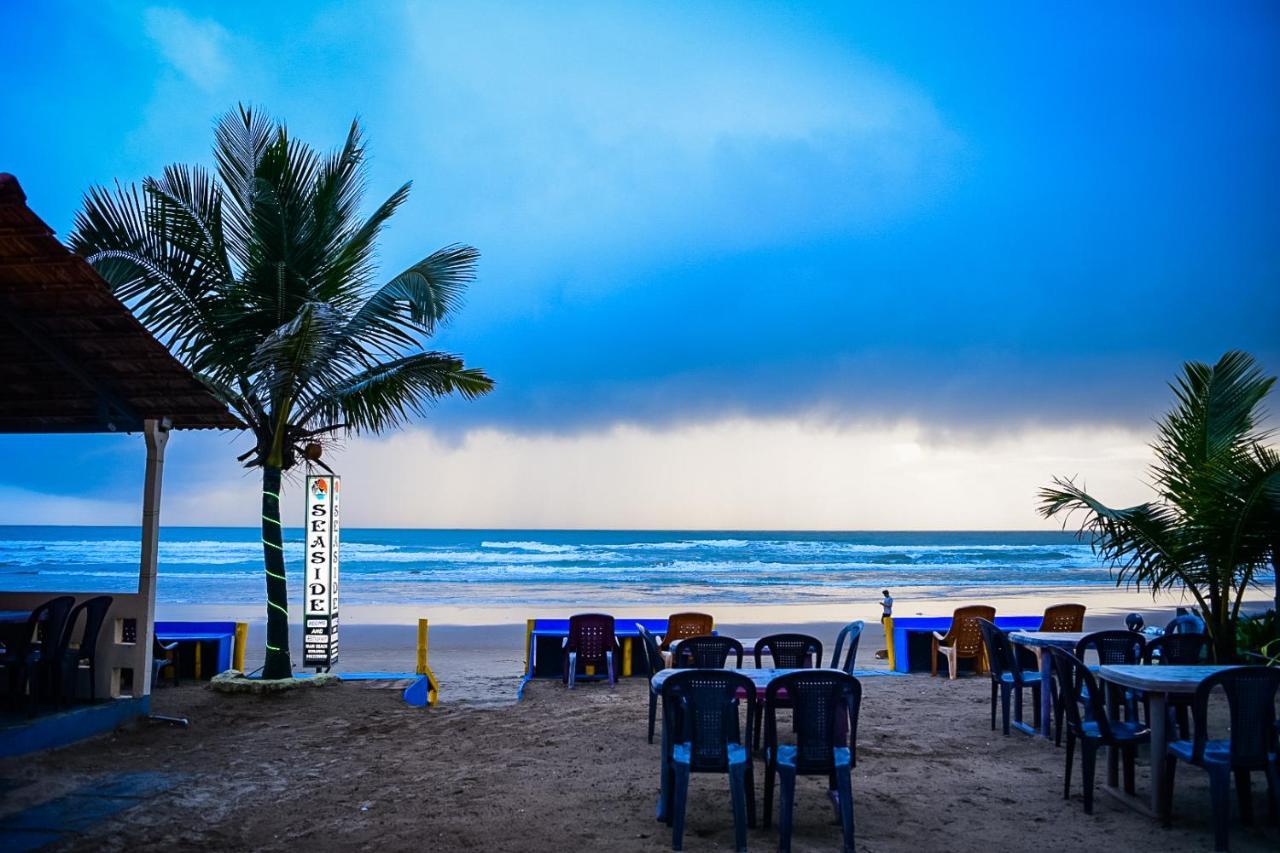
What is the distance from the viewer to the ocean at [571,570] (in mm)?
26719

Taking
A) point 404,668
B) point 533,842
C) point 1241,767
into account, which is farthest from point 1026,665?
point 404,668

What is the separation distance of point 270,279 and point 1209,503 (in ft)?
28.2

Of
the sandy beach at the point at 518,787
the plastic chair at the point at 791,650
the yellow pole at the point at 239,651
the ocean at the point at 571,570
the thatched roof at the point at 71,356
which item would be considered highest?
the thatched roof at the point at 71,356

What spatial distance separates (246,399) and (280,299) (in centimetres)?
103

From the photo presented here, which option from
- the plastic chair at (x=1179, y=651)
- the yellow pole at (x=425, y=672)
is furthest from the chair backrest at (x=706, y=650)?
the yellow pole at (x=425, y=672)

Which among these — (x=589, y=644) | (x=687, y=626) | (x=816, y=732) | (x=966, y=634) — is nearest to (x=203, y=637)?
(x=589, y=644)

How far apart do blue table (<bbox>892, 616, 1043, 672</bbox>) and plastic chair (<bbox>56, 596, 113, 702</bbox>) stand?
8.05 metres

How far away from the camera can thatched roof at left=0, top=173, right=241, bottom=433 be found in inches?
219

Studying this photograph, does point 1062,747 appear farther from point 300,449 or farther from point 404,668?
point 404,668

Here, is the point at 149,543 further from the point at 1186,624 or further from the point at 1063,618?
the point at 1186,624

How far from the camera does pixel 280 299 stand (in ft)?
27.5

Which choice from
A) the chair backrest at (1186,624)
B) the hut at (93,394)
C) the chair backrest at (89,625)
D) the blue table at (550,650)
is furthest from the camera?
the blue table at (550,650)

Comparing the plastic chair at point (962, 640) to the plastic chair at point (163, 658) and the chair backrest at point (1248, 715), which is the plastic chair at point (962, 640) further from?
the plastic chair at point (163, 658)

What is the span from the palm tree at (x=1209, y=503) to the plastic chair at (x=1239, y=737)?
280 centimetres
